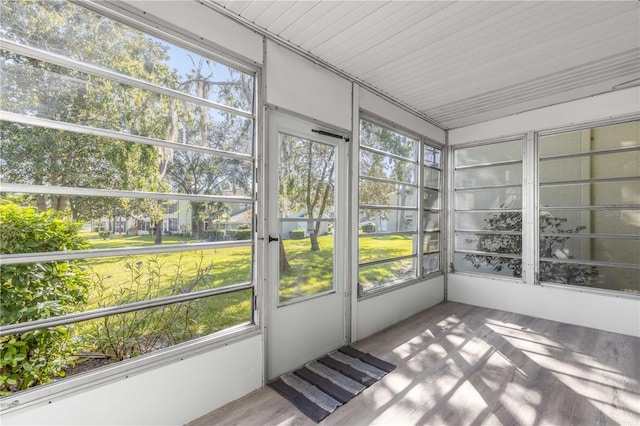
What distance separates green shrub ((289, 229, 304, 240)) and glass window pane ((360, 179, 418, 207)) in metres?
0.97

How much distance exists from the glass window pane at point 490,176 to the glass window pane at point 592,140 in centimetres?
39

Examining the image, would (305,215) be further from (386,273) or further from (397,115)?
(397,115)

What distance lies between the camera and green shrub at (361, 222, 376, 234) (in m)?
3.45

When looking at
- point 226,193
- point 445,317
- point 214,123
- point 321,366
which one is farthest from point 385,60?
point 445,317

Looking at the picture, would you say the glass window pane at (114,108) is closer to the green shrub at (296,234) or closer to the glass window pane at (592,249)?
the green shrub at (296,234)

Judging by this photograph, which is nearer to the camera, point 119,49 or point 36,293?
point 36,293

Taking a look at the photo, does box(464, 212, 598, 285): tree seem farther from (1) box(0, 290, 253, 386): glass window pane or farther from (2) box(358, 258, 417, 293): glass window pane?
(1) box(0, 290, 253, 386): glass window pane

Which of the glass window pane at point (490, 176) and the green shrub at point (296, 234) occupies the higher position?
the glass window pane at point (490, 176)

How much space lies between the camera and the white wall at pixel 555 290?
346 centimetres

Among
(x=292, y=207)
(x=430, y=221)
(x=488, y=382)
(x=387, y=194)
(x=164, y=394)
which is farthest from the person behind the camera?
(x=430, y=221)

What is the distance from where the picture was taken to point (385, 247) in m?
3.78

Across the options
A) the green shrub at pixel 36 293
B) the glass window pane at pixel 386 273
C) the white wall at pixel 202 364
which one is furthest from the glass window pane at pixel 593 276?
the green shrub at pixel 36 293

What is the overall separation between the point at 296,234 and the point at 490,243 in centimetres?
339

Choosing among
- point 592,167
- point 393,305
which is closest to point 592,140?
point 592,167
